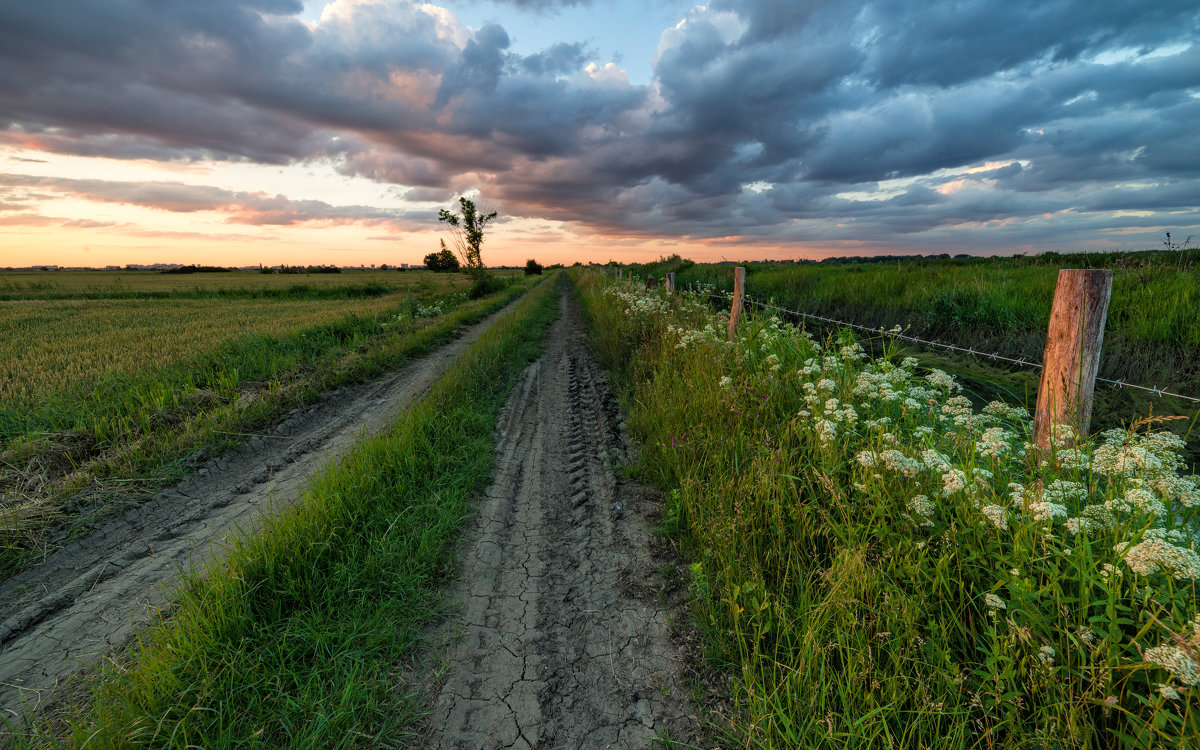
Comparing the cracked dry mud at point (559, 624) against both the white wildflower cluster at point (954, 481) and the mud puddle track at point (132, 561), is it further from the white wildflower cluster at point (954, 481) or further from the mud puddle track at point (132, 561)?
the mud puddle track at point (132, 561)

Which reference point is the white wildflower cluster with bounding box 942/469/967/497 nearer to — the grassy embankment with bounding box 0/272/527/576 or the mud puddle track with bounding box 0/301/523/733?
the mud puddle track with bounding box 0/301/523/733

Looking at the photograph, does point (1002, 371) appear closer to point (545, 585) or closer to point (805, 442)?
point (805, 442)

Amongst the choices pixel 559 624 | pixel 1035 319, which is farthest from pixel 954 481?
pixel 1035 319

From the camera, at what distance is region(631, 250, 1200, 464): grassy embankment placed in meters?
4.42

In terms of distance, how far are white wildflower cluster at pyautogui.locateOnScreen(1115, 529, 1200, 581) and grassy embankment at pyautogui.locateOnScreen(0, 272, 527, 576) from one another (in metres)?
6.42

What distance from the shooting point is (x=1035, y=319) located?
599cm

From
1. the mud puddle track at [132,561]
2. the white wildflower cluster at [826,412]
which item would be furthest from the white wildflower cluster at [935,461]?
the mud puddle track at [132,561]

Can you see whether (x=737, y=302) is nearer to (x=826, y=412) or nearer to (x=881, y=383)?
(x=881, y=383)

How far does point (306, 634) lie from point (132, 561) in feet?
6.51

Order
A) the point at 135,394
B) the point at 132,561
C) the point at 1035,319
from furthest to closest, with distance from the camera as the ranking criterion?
the point at 135,394 → the point at 1035,319 → the point at 132,561

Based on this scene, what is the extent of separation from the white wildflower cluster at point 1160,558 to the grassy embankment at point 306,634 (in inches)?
121

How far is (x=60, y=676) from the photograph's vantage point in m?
2.39

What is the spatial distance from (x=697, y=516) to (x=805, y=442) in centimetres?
117

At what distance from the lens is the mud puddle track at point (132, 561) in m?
2.52
